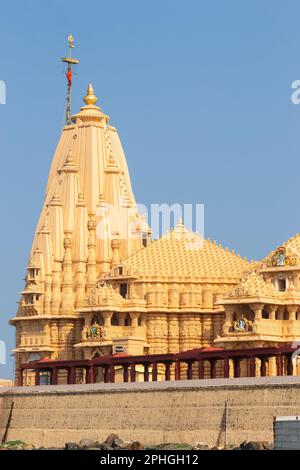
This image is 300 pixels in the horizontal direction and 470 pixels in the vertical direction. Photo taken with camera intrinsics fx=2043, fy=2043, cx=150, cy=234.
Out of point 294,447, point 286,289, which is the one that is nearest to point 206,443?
point 294,447

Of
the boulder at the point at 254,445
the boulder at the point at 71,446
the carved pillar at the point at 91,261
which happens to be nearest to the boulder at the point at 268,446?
the boulder at the point at 254,445

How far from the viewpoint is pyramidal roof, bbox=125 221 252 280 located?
492 feet

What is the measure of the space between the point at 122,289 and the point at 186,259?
17.1ft

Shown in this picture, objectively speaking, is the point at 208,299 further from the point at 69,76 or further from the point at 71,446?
the point at 69,76

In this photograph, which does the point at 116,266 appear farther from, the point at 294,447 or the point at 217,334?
the point at 294,447

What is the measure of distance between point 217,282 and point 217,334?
15.3 feet

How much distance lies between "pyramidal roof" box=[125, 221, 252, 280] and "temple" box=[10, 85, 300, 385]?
74 mm

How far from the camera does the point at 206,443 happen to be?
116 meters

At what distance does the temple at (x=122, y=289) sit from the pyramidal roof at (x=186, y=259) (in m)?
0.07

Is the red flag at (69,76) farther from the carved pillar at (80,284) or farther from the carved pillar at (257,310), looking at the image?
the carved pillar at (257,310)

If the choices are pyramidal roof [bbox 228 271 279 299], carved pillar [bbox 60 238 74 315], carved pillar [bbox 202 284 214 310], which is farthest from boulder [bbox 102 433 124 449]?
carved pillar [bbox 60 238 74 315]

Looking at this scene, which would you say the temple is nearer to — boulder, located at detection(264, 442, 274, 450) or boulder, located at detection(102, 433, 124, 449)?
boulder, located at detection(102, 433, 124, 449)
